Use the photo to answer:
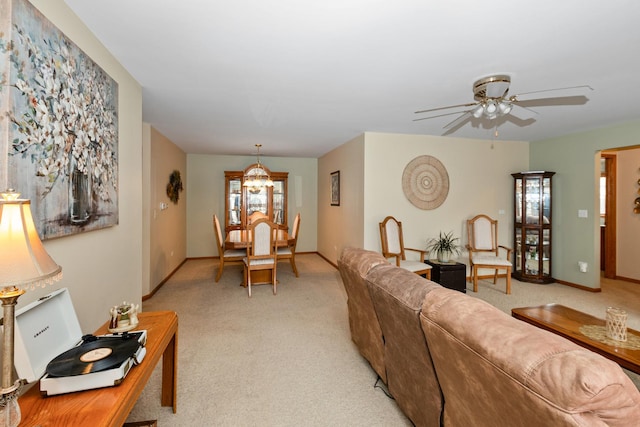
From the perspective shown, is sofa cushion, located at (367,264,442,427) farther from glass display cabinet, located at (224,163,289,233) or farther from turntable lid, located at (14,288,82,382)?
glass display cabinet, located at (224,163,289,233)

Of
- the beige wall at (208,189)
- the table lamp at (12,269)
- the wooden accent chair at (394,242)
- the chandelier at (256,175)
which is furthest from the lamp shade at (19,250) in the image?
the beige wall at (208,189)

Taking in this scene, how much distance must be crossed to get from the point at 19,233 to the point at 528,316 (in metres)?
3.06

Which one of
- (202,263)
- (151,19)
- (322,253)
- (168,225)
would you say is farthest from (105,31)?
(322,253)

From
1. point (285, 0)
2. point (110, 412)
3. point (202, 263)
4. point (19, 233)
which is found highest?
point (285, 0)

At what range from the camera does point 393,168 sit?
4613 millimetres

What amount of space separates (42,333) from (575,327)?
3133 millimetres

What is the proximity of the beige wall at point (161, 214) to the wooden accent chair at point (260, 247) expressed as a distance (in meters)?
1.29

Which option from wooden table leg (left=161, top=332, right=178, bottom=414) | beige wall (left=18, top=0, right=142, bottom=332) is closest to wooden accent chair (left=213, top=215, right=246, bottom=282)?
beige wall (left=18, top=0, right=142, bottom=332)

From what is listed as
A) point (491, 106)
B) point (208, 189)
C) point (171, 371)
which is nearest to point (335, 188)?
point (208, 189)

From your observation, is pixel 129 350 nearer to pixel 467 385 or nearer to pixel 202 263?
pixel 467 385

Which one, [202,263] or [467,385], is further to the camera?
[202,263]

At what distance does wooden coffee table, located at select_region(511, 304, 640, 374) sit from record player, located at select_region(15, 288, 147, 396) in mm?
2570

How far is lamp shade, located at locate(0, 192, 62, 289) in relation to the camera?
2.56 feet

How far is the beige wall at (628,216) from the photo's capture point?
485 centimetres
